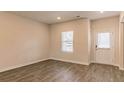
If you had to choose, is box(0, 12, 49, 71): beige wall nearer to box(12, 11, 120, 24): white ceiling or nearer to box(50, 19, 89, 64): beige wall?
box(12, 11, 120, 24): white ceiling

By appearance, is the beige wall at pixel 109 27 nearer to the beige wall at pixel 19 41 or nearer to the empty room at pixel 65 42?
the empty room at pixel 65 42

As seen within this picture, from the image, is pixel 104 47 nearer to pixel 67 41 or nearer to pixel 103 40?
pixel 103 40

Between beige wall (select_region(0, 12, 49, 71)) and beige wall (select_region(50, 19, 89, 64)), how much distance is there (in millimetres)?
948

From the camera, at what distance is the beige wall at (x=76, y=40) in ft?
15.0

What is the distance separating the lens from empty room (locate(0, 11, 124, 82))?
369 cm

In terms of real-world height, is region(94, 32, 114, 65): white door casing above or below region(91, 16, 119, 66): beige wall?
below

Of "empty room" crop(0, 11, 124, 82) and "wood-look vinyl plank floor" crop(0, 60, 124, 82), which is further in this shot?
"empty room" crop(0, 11, 124, 82)

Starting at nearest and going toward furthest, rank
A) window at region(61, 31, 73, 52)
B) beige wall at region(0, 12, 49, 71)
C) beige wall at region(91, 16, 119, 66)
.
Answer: beige wall at region(0, 12, 49, 71), beige wall at region(91, 16, 119, 66), window at region(61, 31, 73, 52)

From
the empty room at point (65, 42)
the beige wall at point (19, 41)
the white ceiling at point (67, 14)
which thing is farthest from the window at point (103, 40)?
the beige wall at point (19, 41)

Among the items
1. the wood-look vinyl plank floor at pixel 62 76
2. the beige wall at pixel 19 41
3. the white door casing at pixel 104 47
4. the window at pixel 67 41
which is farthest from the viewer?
the window at pixel 67 41

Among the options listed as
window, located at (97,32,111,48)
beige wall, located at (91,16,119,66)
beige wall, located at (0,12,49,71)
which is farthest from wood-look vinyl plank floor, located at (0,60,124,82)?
window, located at (97,32,111,48)

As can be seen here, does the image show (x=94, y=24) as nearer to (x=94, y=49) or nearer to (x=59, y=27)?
(x=94, y=49)

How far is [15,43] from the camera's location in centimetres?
398

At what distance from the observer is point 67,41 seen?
5449mm
